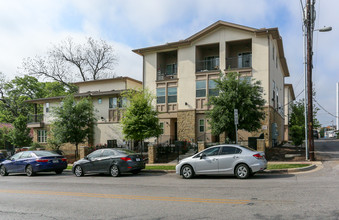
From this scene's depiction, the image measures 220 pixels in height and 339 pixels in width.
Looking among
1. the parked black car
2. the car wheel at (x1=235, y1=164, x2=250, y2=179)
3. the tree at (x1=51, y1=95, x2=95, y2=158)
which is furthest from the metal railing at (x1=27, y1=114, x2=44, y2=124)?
the car wheel at (x1=235, y1=164, x2=250, y2=179)

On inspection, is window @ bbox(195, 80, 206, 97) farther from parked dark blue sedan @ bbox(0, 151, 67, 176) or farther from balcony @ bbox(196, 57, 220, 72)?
parked dark blue sedan @ bbox(0, 151, 67, 176)

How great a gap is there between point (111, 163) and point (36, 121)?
982 inches

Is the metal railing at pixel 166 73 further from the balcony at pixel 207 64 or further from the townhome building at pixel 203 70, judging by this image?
the balcony at pixel 207 64

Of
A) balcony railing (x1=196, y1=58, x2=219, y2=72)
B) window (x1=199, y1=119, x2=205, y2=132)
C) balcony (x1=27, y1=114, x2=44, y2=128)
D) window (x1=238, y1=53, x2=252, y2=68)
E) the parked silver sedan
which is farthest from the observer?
balcony (x1=27, y1=114, x2=44, y2=128)

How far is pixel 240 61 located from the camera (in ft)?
86.6

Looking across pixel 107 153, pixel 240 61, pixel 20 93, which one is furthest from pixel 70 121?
pixel 20 93

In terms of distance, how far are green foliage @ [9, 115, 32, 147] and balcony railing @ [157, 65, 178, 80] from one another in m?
15.9

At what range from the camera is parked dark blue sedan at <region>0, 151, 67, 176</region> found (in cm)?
1678

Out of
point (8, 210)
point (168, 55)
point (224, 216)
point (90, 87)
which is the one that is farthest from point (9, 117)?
point (224, 216)

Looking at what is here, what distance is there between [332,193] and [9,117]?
53440mm

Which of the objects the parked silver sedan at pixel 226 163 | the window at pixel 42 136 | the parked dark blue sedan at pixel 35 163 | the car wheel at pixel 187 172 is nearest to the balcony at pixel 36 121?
the window at pixel 42 136

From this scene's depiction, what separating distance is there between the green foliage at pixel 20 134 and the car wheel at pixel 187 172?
80.5ft

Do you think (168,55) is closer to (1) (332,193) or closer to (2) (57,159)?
(2) (57,159)

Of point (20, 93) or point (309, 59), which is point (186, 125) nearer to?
point (309, 59)
